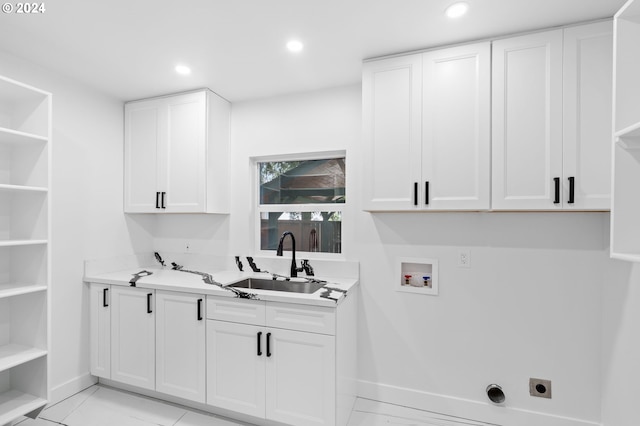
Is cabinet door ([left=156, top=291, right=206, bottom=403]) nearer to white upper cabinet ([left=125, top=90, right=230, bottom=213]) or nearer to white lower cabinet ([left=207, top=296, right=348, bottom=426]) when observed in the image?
white lower cabinet ([left=207, top=296, right=348, bottom=426])

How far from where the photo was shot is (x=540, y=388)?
6.80ft

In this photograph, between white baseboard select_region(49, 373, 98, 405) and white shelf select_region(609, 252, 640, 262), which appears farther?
white baseboard select_region(49, 373, 98, 405)

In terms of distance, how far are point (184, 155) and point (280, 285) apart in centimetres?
140

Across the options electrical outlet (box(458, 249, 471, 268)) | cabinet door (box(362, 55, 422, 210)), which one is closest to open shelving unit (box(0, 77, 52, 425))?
cabinet door (box(362, 55, 422, 210))

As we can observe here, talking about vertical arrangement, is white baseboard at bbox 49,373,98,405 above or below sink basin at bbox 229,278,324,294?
below

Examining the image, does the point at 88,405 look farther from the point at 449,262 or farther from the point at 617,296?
the point at 617,296

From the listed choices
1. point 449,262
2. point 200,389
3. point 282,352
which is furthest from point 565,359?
point 200,389

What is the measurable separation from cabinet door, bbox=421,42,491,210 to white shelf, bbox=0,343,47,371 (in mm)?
2664

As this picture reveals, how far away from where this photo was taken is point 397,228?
7.95 ft

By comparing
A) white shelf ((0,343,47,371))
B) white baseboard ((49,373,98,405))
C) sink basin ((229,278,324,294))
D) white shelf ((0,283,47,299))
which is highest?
white shelf ((0,283,47,299))

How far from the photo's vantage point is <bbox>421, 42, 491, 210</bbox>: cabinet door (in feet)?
6.33

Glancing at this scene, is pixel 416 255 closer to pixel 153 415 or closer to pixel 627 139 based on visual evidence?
pixel 627 139

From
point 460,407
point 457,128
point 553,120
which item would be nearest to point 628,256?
point 553,120

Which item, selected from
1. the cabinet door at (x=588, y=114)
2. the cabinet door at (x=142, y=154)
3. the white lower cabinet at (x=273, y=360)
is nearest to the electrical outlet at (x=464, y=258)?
the cabinet door at (x=588, y=114)
